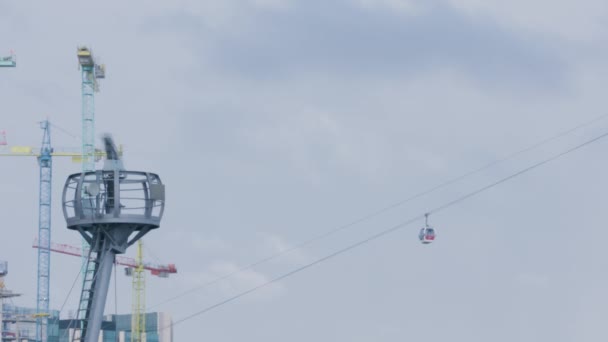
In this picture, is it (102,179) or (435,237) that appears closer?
(102,179)

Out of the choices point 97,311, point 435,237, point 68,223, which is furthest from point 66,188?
point 435,237

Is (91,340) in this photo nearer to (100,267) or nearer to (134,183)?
(100,267)

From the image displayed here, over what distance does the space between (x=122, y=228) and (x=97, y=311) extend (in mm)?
5961

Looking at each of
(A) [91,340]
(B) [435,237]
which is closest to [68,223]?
(A) [91,340]

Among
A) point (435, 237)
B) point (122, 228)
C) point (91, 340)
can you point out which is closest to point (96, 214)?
point (122, 228)

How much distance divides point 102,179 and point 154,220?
4.48m

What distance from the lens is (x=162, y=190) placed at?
85438 mm

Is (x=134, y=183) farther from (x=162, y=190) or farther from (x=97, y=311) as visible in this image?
(x=97, y=311)

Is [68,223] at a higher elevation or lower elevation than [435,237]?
lower

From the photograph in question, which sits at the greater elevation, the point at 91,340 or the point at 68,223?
the point at 68,223

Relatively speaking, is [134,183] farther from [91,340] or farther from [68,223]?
[91,340]

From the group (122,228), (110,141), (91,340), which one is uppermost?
(110,141)

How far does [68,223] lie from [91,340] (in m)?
8.06

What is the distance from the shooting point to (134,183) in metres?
85.3
